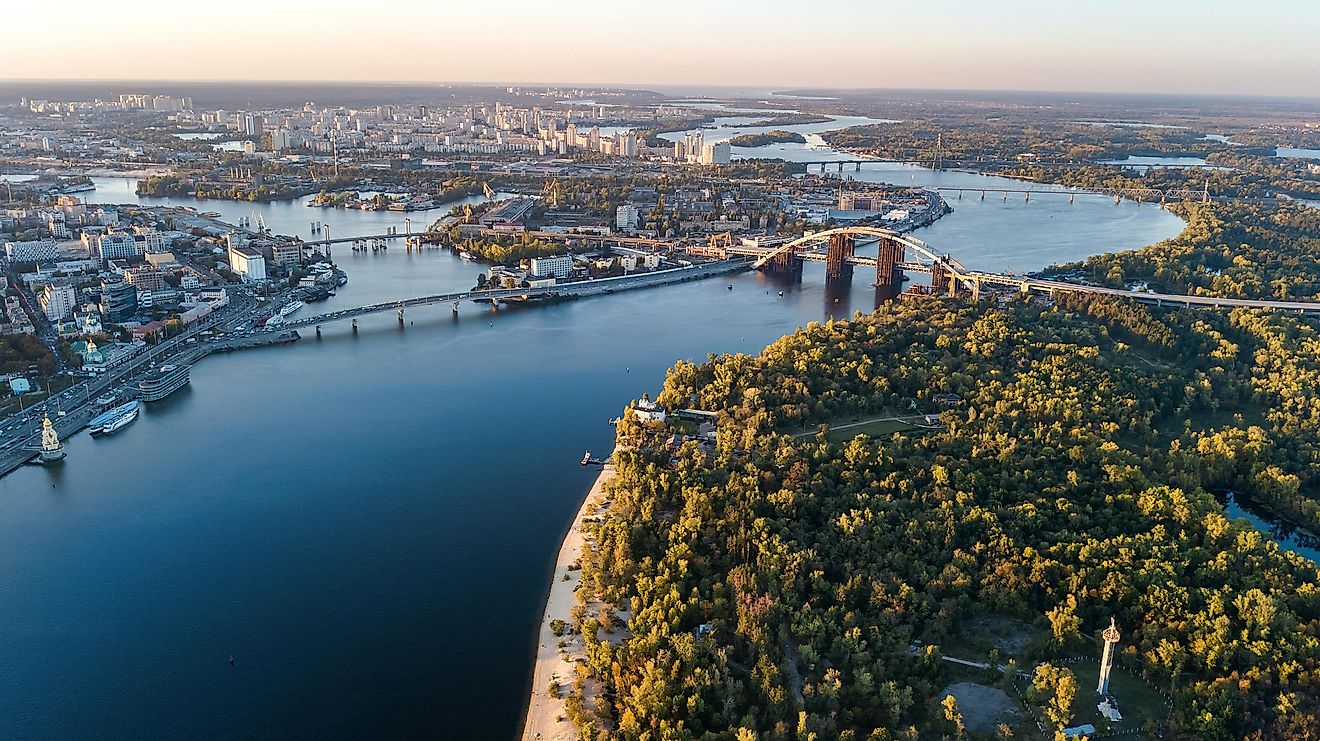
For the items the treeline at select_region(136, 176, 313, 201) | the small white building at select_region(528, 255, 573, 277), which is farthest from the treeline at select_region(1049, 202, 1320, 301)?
the treeline at select_region(136, 176, 313, 201)

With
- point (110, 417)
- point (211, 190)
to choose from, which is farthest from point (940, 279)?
point (211, 190)

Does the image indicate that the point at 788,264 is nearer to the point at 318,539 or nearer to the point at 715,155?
the point at 318,539

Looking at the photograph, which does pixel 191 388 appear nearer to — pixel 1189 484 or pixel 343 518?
pixel 343 518

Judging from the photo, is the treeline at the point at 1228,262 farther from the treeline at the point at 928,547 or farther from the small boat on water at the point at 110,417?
the small boat on water at the point at 110,417

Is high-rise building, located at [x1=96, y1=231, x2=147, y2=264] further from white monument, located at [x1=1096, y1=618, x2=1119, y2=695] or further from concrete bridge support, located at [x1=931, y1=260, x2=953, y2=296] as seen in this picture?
white monument, located at [x1=1096, y1=618, x2=1119, y2=695]

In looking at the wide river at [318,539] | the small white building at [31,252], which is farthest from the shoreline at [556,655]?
the small white building at [31,252]
